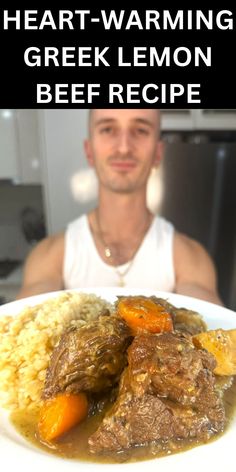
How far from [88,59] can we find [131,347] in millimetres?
1631

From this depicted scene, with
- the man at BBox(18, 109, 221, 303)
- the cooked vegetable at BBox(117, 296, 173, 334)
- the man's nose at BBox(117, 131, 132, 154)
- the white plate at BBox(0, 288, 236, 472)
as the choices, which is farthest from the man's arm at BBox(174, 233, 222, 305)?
the white plate at BBox(0, 288, 236, 472)

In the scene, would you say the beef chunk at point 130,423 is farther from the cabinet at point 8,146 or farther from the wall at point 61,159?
the cabinet at point 8,146

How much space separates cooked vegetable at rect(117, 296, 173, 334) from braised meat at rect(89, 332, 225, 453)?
0.16 metres

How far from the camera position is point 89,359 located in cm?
160

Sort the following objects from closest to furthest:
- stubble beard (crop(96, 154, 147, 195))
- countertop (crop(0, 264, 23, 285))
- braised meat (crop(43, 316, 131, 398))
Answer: braised meat (crop(43, 316, 131, 398)), stubble beard (crop(96, 154, 147, 195)), countertop (crop(0, 264, 23, 285))

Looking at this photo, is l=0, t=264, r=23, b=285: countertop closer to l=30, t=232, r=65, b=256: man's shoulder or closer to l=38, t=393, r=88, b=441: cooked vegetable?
l=30, t=232, r=65, b=256: man's shoulder

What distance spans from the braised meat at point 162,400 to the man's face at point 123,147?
54.1 inches

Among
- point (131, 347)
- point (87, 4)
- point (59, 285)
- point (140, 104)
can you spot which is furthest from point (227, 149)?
point (131, 347)

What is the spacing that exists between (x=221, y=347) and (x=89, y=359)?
0.53m

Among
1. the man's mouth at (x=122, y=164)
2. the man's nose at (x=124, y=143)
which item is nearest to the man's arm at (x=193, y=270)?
the man's mouth at (x=122, y=164)

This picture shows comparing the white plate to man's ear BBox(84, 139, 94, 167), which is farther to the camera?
man's ear BBox(84, 139, 94, 167)

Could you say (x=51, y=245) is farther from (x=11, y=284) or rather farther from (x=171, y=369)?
(x=171, y=369)

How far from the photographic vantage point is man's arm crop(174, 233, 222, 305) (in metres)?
2.86

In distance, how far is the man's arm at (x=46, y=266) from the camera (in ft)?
9.32
